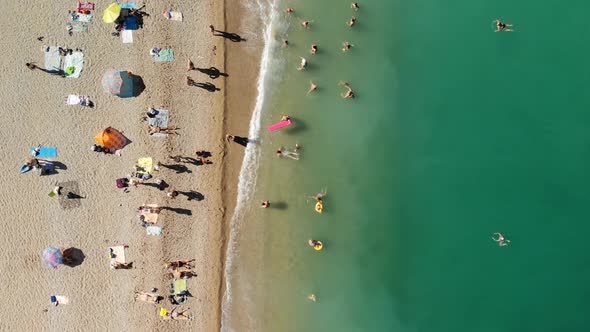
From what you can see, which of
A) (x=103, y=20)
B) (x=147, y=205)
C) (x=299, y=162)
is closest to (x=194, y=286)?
(x=147, y=205)

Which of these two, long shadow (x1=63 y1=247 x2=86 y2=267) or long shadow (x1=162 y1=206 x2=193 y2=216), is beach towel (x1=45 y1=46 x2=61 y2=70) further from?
long shadow (x1=63 y1=247 x2=86 y2=267)

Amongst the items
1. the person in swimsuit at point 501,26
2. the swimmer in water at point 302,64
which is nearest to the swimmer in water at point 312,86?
the swimmer in water at point 302,64

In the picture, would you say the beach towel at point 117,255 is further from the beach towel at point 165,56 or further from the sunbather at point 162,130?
the beach towel at point 165,56

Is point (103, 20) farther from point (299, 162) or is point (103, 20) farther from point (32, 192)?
point (299, 162)

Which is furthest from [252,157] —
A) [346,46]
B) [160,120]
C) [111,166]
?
[346,46]

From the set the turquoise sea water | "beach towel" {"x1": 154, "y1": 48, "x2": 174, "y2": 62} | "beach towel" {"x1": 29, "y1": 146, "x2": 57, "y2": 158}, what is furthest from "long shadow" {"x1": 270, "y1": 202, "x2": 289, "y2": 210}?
"beach towel" {"x1": 29, "y1": 146, "x2": 57, "y2": 158}
